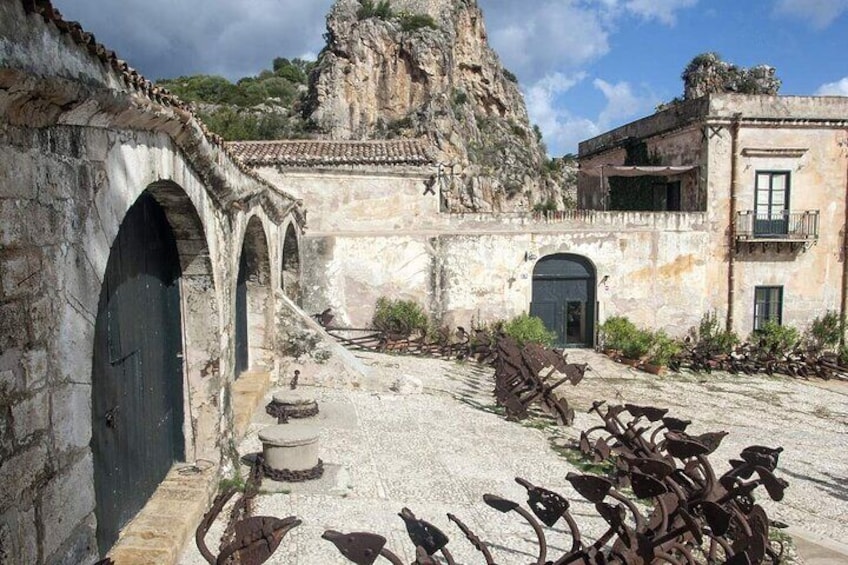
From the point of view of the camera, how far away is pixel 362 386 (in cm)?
1132

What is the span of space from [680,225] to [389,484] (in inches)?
594

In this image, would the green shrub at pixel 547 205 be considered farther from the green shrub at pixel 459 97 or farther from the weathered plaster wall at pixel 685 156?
the weathered plaster wall at pixel 685 156

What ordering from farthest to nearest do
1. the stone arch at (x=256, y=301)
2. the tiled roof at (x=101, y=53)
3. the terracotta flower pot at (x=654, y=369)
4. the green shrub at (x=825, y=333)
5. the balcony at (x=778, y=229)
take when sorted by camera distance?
the green shrub at (x=825, y=333) < the balcony at (x=778, y=229) < the terracotta flower pot at (x=654, y=369) < the stone arch at (x=256, y=301) < the tiled roof at (x=101, y=53)

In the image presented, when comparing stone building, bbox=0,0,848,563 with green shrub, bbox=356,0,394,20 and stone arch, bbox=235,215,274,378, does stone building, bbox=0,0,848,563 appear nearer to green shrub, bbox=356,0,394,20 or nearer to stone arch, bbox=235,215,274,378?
stone arch, bbox=235,215,274,378

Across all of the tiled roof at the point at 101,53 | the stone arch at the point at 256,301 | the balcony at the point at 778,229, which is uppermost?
the tiled roof at the point at 101,53

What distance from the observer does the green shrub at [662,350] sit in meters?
17.2

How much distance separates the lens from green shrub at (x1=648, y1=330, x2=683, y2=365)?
56.4 feet

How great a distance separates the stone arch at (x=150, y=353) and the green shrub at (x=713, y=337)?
14.8 m

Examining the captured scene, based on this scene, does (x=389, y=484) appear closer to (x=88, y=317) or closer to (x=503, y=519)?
(x=503, y=519)

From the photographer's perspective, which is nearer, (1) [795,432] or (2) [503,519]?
(2) [503,519]

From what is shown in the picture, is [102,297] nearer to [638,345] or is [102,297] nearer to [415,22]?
[638,345]

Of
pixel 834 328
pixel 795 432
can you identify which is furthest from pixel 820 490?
pixel 834 328

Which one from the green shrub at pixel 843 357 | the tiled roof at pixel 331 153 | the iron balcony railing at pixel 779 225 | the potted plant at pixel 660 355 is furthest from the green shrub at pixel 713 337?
the tiled roof at pixel 331 153

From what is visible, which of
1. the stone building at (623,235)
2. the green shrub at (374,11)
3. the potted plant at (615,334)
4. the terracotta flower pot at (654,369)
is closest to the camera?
the terracotta flower pot at (654,369)
